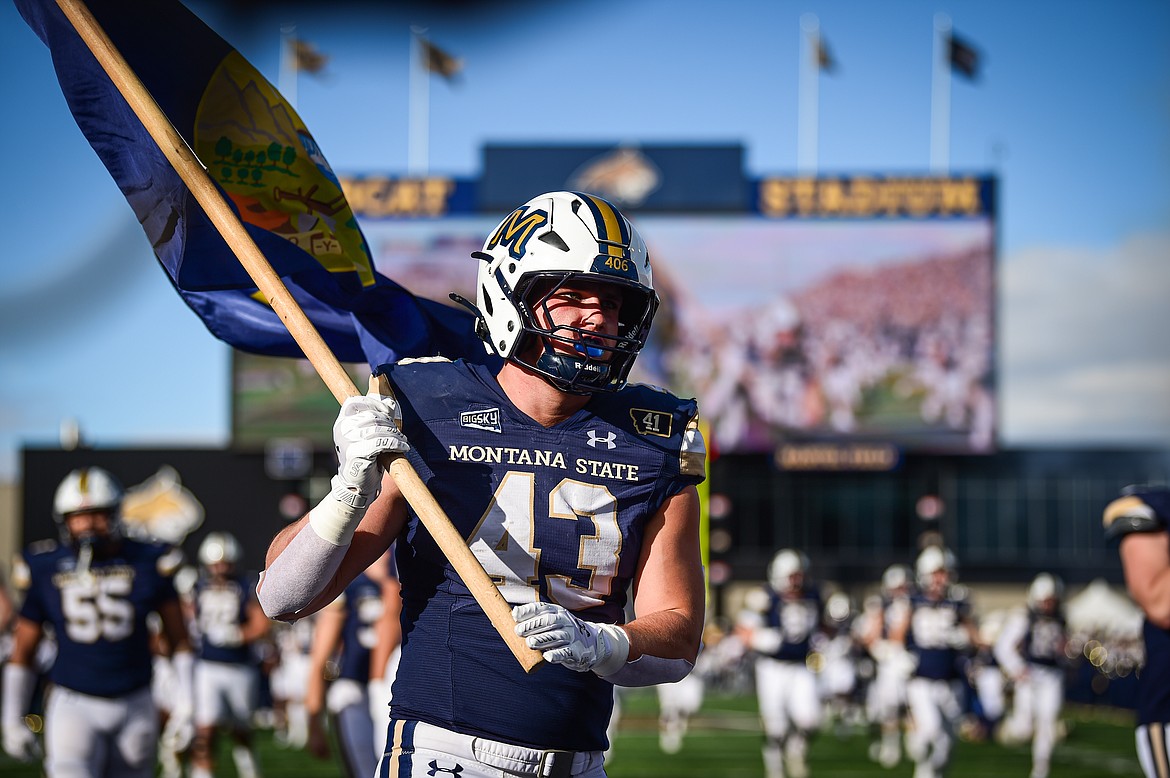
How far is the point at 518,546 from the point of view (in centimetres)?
342

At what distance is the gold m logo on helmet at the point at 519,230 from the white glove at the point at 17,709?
5.16 m

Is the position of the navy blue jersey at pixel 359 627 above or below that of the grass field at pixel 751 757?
above

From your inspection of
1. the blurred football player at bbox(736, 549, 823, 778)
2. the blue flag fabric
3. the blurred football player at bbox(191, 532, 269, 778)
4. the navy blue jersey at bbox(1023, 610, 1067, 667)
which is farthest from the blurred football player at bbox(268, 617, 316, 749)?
the blue flag fabric

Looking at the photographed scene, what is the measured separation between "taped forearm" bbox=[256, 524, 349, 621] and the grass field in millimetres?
11872

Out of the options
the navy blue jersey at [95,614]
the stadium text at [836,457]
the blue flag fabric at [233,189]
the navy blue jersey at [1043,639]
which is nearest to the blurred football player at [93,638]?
the navy blue jersey at [95,614]

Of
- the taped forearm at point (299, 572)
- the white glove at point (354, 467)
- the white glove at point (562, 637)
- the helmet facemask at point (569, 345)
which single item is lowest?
the white glove at point (562, 637)

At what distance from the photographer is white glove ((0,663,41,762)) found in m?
7.84

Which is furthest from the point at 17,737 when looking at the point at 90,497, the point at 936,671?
the point at 936,671

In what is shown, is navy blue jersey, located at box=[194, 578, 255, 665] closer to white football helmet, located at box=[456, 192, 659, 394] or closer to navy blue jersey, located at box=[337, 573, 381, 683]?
navy blue jersey, located at box=[337, 573, 381, 683]

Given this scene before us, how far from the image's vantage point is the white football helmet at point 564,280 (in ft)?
11.6

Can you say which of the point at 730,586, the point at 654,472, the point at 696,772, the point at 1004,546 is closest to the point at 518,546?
the point at 654,472

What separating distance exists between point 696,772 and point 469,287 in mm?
23291

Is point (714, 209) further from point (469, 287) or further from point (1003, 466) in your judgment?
point (1003, 466)

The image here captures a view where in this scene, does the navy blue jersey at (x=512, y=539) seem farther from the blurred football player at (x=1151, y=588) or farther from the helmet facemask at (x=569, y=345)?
the blurred football player at (x=1151, y=588)
